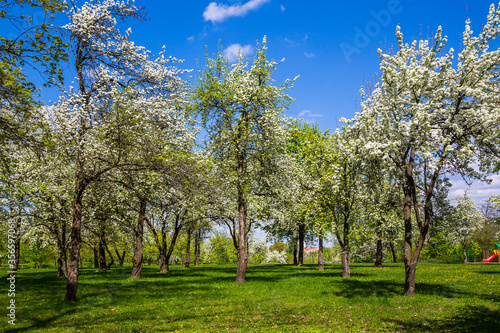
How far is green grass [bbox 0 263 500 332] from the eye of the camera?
1222 centimetres

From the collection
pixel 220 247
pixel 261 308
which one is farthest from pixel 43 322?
pixel 220 247

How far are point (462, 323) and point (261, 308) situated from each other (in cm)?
839

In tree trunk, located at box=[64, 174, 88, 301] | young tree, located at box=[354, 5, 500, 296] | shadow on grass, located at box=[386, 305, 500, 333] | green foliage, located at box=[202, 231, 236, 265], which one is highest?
young tree, located at box=[354, 5, 500, 296]

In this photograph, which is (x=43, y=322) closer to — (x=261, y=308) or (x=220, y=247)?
(x=261, y=308)

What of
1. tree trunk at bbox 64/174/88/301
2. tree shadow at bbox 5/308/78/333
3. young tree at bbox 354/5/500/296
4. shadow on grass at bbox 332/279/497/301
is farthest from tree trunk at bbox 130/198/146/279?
young tree at bbox 354/5/500/296

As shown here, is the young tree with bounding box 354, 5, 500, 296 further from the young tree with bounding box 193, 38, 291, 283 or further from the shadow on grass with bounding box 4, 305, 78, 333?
the shadow on grass with bounding box 4, 305, 78, 333

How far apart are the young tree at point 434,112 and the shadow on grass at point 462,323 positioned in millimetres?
3911

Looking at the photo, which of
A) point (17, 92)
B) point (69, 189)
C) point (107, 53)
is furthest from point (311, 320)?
point (69, 189)

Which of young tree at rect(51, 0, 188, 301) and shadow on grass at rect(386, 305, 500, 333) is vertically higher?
young tree at rect(51, 0, 188, 301)

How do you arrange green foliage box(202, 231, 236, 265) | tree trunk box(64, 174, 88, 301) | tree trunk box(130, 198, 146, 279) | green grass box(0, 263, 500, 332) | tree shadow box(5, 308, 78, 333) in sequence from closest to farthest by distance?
tree shadow box(5, 308, 78, 333) < green grass box(0, 263, 500, 332) < tree trunk box(64, 174, 88, 301) < tree trunk box(130, 198, 146, 279) < green foliage box(202, 231, 236, 265)

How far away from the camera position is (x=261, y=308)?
15641mm

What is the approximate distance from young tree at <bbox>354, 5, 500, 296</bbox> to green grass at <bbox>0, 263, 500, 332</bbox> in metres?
3.26

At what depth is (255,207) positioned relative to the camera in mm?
26000

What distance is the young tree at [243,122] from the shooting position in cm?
2414
